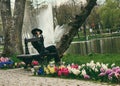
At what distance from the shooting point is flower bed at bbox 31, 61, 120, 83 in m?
9.89

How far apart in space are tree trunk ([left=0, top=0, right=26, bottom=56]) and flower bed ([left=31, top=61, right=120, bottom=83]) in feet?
26.5

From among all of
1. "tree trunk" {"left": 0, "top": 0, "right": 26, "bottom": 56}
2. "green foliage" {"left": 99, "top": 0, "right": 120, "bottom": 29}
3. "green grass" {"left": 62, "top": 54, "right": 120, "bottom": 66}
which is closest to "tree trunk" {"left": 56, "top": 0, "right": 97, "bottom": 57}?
"green grass" {"left": 62, "top": 54, "right": 120, "bottom": 66}

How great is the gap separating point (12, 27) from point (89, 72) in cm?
1031

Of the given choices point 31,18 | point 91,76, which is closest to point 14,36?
point 91,76

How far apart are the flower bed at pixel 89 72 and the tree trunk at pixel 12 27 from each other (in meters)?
8.07

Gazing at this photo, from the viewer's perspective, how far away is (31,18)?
160ft

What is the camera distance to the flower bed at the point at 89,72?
9.89 m

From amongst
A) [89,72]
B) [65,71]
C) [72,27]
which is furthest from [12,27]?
[89,72]

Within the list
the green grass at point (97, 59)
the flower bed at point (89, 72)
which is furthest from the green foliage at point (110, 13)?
the flower bed at point (89, 72)

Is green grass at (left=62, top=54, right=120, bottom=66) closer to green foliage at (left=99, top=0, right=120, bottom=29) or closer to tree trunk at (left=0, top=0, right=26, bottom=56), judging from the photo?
tree trunk at (left=0, top=0, right=26, bottom=56)

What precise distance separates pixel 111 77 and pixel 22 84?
7.19 ft

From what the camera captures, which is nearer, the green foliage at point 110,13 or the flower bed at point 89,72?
the flower bed at point 89,72

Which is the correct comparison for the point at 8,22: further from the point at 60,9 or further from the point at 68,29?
the point at 60,9

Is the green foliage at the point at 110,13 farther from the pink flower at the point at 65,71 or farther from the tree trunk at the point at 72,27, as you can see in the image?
the pink flower at the point at 65,71
